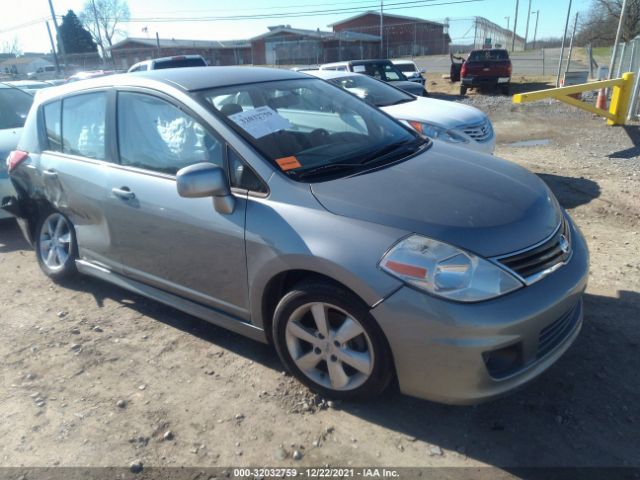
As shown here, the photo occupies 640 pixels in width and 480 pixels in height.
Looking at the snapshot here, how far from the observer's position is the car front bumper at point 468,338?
2.08 m

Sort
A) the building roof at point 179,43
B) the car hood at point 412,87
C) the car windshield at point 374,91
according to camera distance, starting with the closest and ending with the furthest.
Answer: the car windshield at point 374,91 → the car hood at point 412,87 → the building roof at point 179,43

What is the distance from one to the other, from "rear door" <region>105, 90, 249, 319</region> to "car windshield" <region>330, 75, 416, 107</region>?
4.44 m

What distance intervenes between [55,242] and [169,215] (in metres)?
1.90

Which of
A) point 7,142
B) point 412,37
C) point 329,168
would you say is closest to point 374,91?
point 7,142

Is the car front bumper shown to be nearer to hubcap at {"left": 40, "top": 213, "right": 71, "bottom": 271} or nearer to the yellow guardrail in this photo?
hubcap at {"left": 40, "top": 213, "right": 71, "bottom": 271}

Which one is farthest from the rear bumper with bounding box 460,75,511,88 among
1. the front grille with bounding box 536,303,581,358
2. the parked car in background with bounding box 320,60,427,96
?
the front grille with bounding box 536,303,581,358

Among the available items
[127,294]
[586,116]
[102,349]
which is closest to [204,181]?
[102,349]

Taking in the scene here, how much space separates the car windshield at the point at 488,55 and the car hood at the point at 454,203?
17660mm

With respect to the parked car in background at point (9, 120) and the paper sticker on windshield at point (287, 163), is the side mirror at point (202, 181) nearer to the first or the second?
the paper sticker on windshield at point (287, 163)

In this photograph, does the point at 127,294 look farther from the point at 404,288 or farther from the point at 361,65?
the point at 361,65

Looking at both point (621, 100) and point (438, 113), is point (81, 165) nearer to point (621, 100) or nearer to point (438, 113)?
point (438, 113)

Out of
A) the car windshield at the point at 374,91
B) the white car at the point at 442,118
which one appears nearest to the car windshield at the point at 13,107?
the white car at the point at 442,118

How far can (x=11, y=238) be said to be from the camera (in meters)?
Result: 5.70

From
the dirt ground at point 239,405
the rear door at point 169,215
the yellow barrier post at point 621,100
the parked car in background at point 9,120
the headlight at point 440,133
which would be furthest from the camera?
the yellow barrier post at point 621,100
